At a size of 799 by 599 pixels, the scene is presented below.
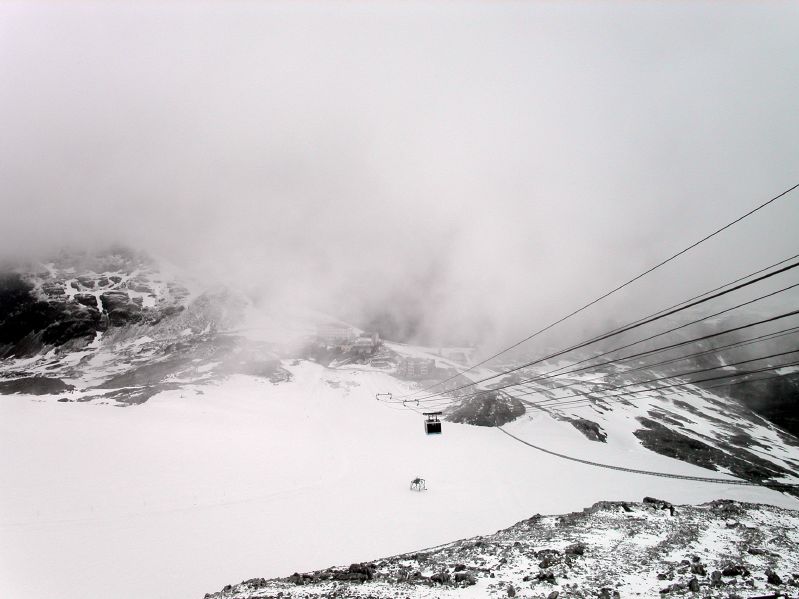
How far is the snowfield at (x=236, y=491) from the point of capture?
102 ft

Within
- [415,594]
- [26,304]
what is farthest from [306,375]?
[26,304]

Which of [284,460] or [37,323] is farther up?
[37,323]

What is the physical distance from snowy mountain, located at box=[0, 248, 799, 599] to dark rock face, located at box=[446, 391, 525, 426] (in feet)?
2.20

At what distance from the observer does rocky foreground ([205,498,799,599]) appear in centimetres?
1691

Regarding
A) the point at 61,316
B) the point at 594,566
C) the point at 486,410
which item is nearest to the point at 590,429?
the point at 486,410

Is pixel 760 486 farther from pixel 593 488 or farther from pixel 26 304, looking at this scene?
pixel 26 304

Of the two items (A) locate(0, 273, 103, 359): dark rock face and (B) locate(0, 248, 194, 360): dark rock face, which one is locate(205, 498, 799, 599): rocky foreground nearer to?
(B) locate(0, 248, 194, 360): dark rock face

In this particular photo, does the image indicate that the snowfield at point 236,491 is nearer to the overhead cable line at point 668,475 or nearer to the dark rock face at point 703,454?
the overhead cable line at point 668,475

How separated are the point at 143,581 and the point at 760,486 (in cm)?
11092

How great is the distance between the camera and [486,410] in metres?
106

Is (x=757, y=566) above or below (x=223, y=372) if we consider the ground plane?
below

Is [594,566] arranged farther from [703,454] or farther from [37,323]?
[37,323]

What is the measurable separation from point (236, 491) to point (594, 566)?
140 ft

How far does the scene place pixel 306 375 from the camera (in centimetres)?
13662
